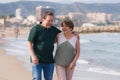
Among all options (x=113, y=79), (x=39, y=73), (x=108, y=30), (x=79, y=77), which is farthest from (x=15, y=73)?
(x=108, y=30)

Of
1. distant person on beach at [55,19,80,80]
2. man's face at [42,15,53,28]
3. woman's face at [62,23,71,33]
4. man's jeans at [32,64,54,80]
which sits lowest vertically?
man's jeans at [32,64,54,80]

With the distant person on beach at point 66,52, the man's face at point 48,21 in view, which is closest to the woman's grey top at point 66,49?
the distant person on beach at point 66,52

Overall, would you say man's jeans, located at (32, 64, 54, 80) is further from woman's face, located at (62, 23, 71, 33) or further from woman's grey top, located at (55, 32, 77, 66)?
woman's face, located at (62, 23, 71, 33)

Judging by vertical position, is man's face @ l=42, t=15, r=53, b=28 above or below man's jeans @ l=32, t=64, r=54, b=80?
above

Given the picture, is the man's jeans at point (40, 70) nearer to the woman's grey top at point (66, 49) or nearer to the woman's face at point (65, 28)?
the woman's grey top at point (66, 49)

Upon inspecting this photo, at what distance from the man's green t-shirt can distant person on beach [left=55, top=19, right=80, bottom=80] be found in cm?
12

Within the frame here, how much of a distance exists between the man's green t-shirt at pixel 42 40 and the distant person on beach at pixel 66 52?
122mm

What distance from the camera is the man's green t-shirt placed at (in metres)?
4.60

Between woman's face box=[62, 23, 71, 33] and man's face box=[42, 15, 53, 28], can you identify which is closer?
man's face box=[42, 15, 53, 28]

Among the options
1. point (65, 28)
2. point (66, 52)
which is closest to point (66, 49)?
point (66, 52)

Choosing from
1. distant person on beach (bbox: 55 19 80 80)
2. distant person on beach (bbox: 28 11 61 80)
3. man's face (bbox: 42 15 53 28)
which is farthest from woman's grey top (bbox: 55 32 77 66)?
man's face (bbox: 42 15 53 28)

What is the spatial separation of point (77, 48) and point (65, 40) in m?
0.19

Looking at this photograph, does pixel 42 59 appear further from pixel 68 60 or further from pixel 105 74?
pixel 105 74

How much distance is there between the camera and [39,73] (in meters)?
4.70
